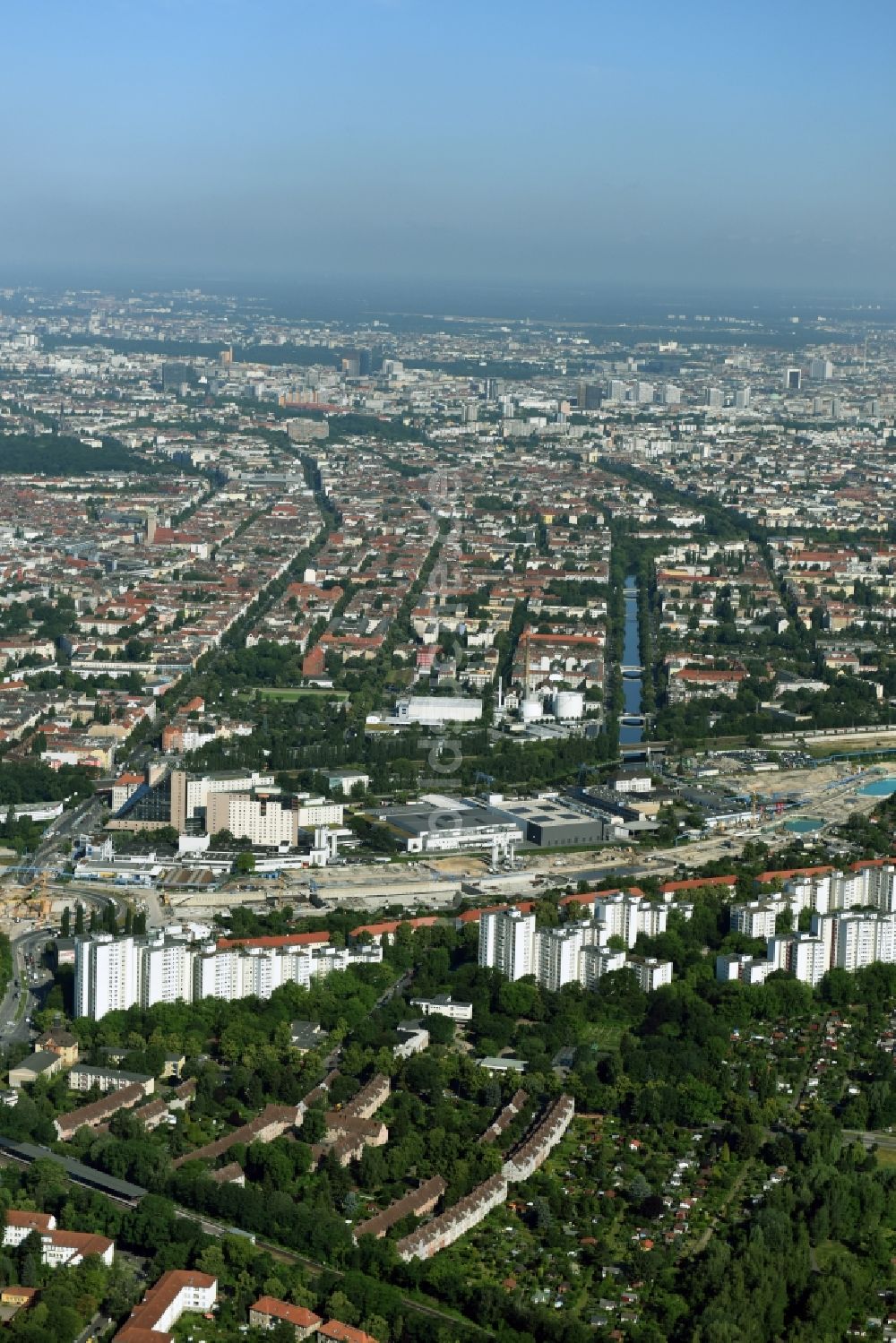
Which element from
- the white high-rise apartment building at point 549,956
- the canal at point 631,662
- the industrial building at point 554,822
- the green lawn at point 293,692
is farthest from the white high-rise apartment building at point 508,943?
the green lawn at point 293,692

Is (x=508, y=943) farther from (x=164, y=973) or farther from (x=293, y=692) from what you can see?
(x=293, y=692)

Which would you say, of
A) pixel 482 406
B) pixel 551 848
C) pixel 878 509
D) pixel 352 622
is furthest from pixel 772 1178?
pixel 482 406

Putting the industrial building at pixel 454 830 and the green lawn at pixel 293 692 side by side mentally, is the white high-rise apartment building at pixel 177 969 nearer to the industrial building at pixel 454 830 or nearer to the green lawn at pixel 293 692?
the industrial building at pixel 454 830

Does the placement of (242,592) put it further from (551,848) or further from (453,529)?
(551,848)

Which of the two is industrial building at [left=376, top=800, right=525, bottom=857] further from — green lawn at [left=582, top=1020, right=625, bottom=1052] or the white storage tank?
the white storage tank

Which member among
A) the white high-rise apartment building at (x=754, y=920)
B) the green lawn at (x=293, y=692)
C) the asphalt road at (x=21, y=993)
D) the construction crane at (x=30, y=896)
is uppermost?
the green lawn at (x=293, y=692)

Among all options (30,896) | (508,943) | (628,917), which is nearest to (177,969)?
(508,943)
